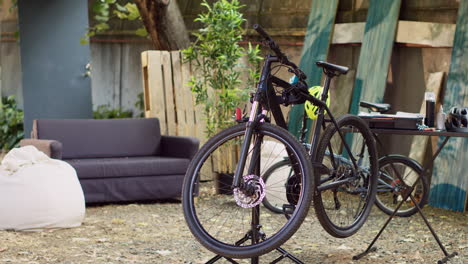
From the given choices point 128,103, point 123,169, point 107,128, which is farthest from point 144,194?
point 128,103

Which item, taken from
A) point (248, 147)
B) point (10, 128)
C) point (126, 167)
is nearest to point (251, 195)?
point (248, 147)

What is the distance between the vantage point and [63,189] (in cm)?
495

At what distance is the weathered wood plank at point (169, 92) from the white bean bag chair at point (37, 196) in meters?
2.01

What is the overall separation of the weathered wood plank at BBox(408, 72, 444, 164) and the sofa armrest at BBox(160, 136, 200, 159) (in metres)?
1.85

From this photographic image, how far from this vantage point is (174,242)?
4.56 meters

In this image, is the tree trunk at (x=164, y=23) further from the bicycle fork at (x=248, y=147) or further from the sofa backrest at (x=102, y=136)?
the bicycle fork at (x=248, y=147)

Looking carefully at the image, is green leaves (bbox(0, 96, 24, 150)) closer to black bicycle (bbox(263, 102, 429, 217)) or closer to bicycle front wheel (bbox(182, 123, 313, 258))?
black bicycle (bbox(263, 102, 429, 217))

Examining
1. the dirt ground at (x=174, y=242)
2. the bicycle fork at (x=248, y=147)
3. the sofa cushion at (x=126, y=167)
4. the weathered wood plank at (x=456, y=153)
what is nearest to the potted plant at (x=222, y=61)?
the sofa cushion at (x=126, y=167)

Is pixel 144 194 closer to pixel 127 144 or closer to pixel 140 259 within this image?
pixel 127 144

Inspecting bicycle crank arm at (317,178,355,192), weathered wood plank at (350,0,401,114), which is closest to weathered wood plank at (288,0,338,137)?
weathered wood plank at (350,0,401,114)

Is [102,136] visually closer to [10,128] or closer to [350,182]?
[350,182]

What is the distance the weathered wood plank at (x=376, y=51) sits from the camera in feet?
19.9

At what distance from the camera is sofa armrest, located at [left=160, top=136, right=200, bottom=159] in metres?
6.12

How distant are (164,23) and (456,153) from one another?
3.14 m
